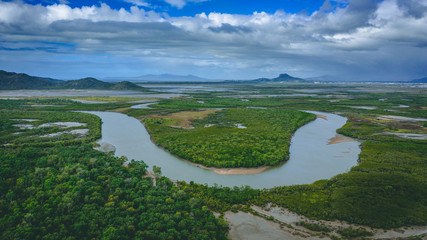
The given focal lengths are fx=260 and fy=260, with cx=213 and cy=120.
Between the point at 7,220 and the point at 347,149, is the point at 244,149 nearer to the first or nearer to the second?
the point at 347,149

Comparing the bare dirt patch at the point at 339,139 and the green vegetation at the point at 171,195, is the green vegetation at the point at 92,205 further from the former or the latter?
the bare dirt patch at the point at 339,139

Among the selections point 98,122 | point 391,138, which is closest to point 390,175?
point 391,138

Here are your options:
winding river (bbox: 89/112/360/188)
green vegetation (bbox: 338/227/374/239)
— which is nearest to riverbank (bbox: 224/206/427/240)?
green vegetation (bbox: 338/227/374/239)

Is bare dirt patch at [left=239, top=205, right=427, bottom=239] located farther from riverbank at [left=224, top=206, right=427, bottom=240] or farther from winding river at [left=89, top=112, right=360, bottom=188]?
winding river at [left=89, top=112, right=360, bottom=188]

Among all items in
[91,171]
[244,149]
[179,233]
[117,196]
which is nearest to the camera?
[179,233]

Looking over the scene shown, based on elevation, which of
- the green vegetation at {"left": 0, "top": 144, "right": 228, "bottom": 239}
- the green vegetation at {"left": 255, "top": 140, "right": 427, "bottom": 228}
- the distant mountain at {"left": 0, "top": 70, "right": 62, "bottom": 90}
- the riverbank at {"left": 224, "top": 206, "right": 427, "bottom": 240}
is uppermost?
the distant mountain at {"left": 0, "top": 70, "right": 62, "bottom": 90}

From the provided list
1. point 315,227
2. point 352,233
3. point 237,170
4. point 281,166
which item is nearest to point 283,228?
point 315,227
